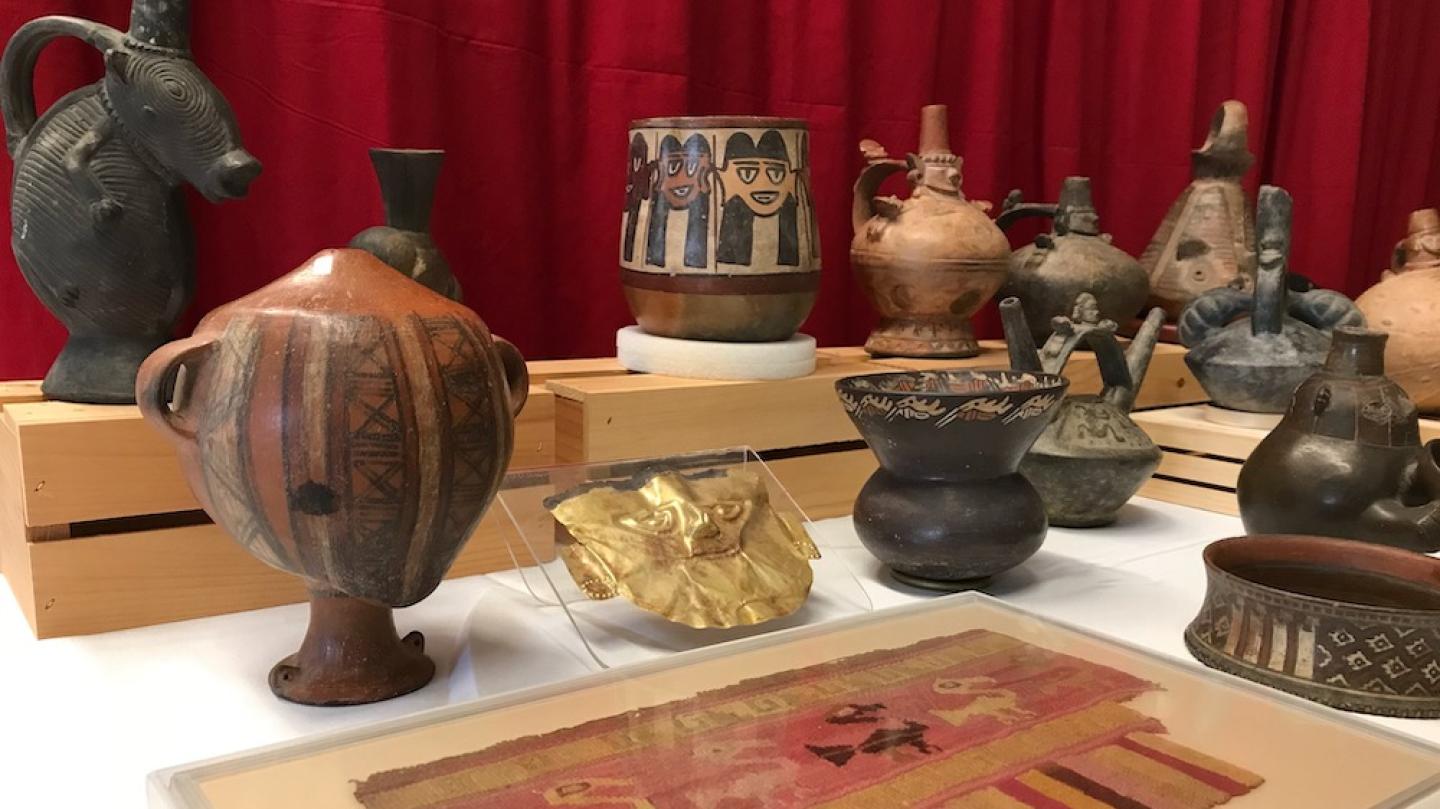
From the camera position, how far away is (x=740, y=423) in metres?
1.28

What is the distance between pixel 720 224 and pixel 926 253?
355 millimetres

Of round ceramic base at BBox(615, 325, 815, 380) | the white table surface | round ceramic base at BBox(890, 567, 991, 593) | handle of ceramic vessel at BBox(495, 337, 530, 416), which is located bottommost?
the white table surface

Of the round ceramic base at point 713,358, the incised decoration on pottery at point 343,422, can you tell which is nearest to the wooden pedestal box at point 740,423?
the round ceramic base at point 713,358

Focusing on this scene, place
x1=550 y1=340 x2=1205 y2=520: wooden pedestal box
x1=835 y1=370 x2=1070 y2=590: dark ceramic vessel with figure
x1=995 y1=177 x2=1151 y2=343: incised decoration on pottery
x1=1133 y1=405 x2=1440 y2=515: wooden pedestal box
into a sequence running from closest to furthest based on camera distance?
x1=835 y1=370 x2=1070 y2=590: dark ceramic vessel with figure → x1=550 y1=340 x2=1205 y2=520: wooden pedestal box → x1=1133 y1=405 x2=1440 y2=515: wooden pedestal box → x1=995 y1=177 x2=1151 y2=343: incised decoration on pottery

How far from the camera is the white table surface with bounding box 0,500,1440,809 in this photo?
29.8 inches

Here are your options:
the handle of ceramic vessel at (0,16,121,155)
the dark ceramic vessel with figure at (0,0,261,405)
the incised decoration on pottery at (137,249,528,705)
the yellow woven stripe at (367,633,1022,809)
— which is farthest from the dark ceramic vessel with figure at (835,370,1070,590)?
the handle of ceramic vessel at (0,16,121,155)

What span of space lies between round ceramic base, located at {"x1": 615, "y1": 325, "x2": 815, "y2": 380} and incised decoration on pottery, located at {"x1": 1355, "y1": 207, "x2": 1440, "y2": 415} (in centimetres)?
82

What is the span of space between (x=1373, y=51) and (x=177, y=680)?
100 inches

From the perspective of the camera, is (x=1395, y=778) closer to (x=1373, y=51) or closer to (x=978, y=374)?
(x=978, y=374)

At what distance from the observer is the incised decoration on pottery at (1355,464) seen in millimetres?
1097

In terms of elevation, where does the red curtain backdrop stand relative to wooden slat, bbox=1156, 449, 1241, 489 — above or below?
above

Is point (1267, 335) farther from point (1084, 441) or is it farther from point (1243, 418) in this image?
point (1084, 441)

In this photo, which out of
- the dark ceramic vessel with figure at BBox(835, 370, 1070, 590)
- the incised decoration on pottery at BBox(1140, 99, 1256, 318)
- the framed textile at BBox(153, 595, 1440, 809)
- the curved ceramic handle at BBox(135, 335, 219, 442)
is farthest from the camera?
the incised decoration on pottery at BBox(1140, 99, 1256, 318)

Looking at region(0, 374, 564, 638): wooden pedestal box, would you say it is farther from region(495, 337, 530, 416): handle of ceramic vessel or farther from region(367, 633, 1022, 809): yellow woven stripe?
region(367, 633, 1022, 809): yellow woven stripe
